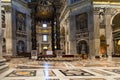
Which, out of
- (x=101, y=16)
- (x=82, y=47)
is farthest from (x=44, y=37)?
(x=101, y=16)

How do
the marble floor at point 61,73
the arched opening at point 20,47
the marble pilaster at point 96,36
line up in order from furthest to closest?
1. the arched opening at point 20,47
2. the marble pilaster at point 96,36
3. the marble floor at point 61,73

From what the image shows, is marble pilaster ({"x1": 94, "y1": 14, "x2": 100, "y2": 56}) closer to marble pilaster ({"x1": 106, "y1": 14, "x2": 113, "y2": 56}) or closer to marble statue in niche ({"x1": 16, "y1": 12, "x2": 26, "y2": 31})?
marble pilaster ({"x1": 106, "y1": 14, "x2": 113, "y2": 56})

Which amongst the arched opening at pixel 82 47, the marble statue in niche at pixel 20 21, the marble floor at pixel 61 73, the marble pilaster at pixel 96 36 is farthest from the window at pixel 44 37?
the marble floor at pixel 61 73

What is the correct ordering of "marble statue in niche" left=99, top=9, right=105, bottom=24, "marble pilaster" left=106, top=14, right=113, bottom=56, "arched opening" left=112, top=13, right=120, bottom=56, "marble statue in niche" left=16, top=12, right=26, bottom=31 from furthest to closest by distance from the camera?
"arched opening" left=112, top=13, right=120, bottom=56 < "marble statue in niche" left=16, top=12, right=26, bottom=31 < "marble statue in niche" left=99, top=9, right=105, bottom=24 < "marble pilaster" left=106, top=14, right=113, bottom=56

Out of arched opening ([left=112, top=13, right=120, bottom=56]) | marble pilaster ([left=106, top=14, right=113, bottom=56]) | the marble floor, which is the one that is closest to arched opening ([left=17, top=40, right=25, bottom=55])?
marble pilaster ([left=106, top=14, right=113, bottom=56])

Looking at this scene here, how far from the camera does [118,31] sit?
29.3 meters

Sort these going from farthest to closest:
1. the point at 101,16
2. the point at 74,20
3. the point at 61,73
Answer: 1. the point at 74,20
2. the point at 101,16
3. the point at 61,73

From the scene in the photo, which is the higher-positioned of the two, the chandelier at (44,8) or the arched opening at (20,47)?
the chandelier at (44,8)

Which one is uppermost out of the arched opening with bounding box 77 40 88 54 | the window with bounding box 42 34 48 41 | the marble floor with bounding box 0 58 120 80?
the window with bounding box 42 34 48 41

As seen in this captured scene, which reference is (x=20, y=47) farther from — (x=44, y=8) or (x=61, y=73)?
(x=61, y=73)

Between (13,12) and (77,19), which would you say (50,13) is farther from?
(77,19)

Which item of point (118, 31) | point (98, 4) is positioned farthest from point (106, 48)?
point (98, 4)

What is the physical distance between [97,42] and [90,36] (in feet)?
4.32

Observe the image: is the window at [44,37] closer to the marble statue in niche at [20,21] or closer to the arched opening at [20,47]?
the marble statue in niche at [20,21]
